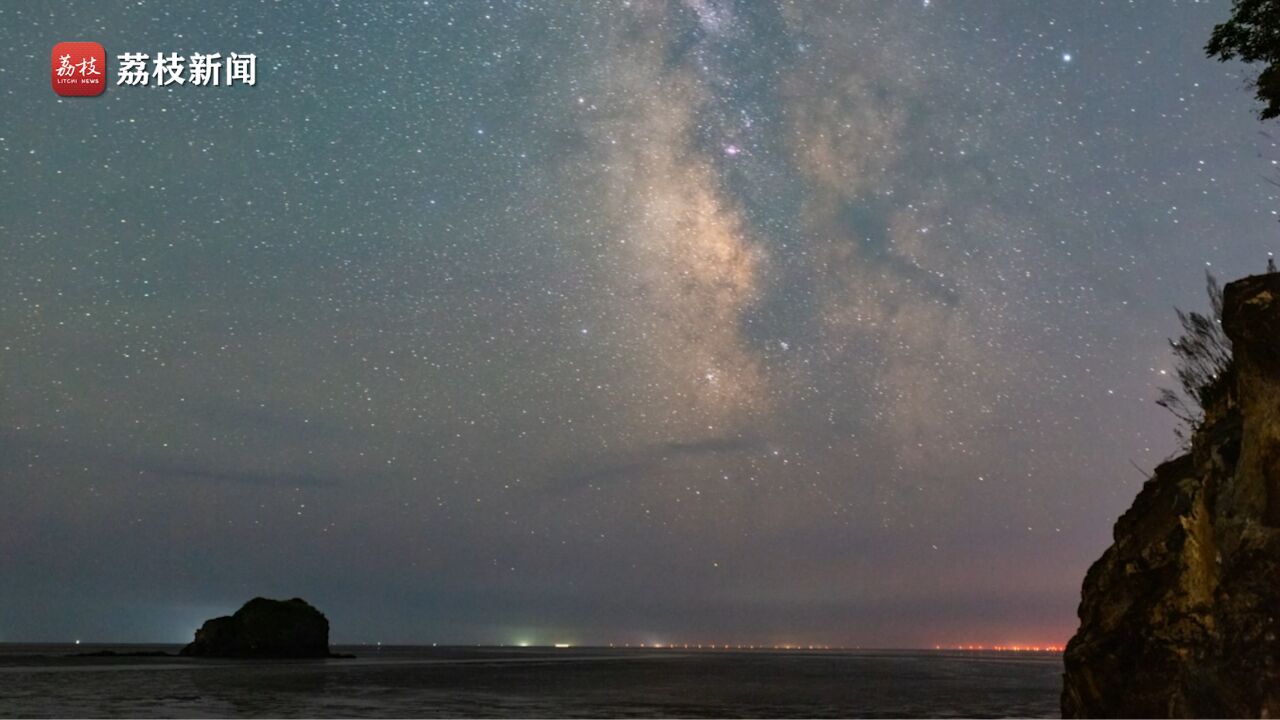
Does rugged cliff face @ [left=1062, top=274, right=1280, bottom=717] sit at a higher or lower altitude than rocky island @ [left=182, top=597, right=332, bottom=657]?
higher

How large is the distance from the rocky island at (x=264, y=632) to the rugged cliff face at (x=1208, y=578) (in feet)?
456

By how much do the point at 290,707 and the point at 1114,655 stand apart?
124ft

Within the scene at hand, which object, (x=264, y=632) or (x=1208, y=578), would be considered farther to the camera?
(x=264, y=632)

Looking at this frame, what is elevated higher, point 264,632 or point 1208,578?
point 1208,578

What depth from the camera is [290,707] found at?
43000mm

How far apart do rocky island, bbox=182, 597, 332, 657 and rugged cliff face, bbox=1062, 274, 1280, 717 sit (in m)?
139

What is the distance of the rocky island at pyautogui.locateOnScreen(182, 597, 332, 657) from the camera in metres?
137

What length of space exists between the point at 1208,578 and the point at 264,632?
143 meters

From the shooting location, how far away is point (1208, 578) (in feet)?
58.8

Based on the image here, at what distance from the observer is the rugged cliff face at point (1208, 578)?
53.8 ft

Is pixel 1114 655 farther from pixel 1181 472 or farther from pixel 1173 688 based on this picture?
pixel 1181 472

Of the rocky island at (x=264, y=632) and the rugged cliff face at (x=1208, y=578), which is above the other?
the rugged cliff face at (x=1208, y=578)

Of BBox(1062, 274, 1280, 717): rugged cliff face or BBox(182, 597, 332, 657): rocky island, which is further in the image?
BBox(182, 597, 332, 657): rocky island

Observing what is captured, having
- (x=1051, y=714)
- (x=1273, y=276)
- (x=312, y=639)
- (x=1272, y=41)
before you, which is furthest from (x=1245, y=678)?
(x=312, y=639)
